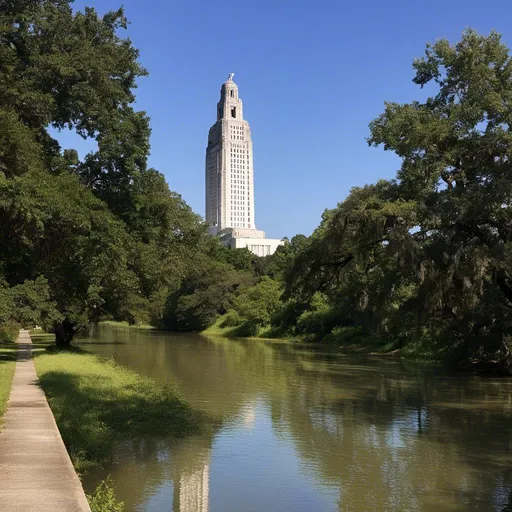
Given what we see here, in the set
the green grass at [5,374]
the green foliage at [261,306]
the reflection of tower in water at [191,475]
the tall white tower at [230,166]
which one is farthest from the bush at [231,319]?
the tall white tower at [230,166]

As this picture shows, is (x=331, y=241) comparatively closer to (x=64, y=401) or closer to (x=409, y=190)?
(x=409, y=190)

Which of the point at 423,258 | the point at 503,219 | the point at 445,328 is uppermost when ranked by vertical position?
the point at 503,219

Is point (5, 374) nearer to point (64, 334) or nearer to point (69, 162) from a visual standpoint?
point (69, 162)

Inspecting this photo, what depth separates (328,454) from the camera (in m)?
12.9

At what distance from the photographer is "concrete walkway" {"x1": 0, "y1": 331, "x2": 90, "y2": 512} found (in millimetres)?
7070

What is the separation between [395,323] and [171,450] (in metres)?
20.3

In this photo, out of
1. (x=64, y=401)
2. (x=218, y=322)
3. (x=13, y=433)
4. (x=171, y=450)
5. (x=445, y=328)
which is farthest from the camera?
(x=218, y=322)

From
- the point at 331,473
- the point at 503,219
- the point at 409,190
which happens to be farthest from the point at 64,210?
the point at 503,219

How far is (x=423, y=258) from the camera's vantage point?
20.5 metres

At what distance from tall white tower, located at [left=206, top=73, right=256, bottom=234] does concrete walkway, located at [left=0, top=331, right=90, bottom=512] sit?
17158cm

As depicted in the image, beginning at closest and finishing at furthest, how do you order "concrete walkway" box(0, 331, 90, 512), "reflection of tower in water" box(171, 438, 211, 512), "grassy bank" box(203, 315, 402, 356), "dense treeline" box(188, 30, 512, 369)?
"concrete walkway" box(0, 331, 90, 512) → "reflection of tower in water" box(171, 438, 211, 512) → "dense treeline" box(188, 30, 512, 369) → "grassy bank" box(203, 315, 402, 356)

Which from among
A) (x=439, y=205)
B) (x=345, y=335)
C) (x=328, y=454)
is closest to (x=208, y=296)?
(x=345, y=335)

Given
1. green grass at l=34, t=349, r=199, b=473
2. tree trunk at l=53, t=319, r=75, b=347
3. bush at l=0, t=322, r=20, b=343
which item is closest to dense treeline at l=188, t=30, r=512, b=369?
green grass at l=34, t=349, r=199, b=473

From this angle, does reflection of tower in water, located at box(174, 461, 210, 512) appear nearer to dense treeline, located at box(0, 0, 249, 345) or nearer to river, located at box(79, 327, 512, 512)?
river, located at box(79, 327, 512, 512)
